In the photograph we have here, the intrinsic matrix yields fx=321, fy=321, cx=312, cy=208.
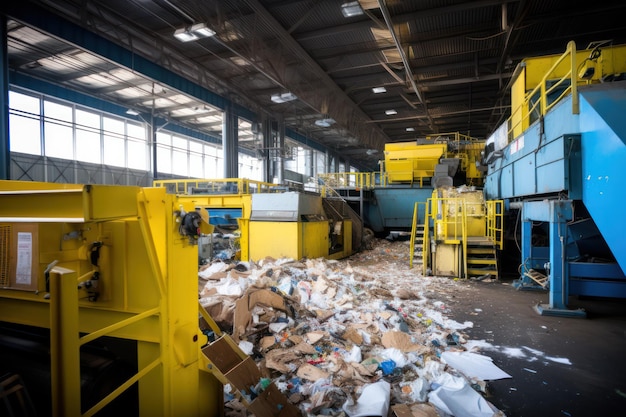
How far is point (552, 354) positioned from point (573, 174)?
2.38 meters

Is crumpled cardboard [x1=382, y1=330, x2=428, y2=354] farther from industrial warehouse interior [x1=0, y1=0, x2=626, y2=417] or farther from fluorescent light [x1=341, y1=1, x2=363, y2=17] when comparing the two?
fluorescent light [x1=341, y1=1, x2=363, y2=17]

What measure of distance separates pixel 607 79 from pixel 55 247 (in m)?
8.95

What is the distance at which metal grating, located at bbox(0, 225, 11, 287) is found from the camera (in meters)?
2.08

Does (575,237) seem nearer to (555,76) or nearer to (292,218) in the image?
(555,76)

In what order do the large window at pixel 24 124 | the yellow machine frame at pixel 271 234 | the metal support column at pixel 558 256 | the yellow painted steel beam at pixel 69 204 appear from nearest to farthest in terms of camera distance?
the yellow painted steel beam at pixel 69 204, the metal support column at pixel 558 256, the yellow machine frame at pixel 271 234, the large window at pixel 24 124

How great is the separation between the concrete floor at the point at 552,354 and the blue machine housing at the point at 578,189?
53 cm

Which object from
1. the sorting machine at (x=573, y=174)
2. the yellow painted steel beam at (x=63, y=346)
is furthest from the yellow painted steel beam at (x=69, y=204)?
the sorting machine at (x=573, y=174)

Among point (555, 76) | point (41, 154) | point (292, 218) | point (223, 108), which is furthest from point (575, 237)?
point (41, 154)

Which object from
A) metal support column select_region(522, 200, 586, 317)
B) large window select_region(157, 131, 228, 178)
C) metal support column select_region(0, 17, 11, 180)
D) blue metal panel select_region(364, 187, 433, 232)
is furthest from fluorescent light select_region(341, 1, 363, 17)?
large window select_region(157, 131, 228, 178)

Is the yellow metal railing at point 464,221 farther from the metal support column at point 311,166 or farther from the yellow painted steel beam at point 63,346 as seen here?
the metal support column at point 311,166

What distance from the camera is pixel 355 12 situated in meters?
8.58

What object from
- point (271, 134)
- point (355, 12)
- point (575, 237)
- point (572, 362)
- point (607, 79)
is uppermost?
point (355, 12)

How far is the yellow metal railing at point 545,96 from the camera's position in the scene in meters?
4.24

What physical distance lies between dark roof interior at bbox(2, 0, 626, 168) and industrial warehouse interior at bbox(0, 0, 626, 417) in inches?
3.6
